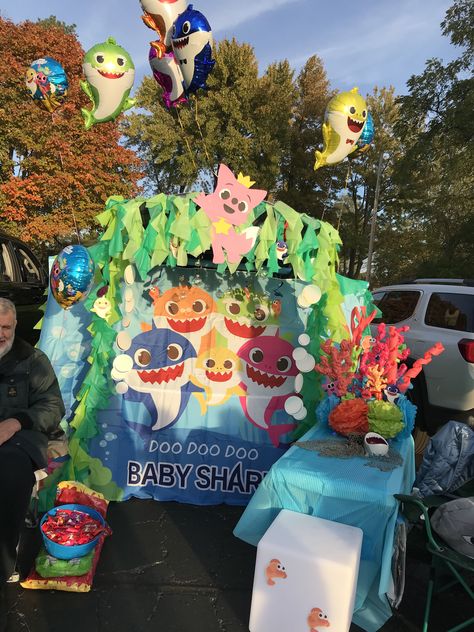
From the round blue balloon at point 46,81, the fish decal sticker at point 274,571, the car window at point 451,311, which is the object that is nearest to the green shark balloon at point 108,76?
the round blue balloon at point 46,81

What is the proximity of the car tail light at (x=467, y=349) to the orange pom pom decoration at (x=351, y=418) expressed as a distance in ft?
7.18

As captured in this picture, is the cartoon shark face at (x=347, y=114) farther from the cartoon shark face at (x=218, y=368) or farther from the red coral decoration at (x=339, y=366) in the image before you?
the cartoon shark face at (x=218, y=368)

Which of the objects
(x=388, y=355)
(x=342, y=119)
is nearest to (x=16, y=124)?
(x=342, y=119)

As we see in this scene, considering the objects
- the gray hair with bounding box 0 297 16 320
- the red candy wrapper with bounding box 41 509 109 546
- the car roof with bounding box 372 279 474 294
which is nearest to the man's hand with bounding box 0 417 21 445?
the gray hair with bounding box 0 297 16 320

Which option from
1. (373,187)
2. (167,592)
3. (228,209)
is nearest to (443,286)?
(228,209)

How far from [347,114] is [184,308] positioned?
2039 mm

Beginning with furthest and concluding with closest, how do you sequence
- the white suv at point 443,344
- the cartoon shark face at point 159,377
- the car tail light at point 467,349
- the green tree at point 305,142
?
1. the green tree at point 305,142
2. the white suv at point 443,344
3. the car tail light at point 467,349
4. the cartoon shark face at point 159,377

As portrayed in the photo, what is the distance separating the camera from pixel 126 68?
11.4 feet

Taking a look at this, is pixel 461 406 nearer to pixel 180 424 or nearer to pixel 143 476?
pixel 180 424

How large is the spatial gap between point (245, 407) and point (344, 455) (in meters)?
1.27

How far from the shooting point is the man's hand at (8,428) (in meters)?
2.37

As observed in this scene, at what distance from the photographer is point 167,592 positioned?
8.62ft

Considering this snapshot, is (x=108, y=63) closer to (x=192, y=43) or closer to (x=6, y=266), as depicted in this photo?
(x=192, y=43)

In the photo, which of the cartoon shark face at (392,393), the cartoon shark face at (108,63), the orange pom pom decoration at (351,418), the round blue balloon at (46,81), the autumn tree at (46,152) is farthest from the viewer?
the autumn tree at (46,152)
